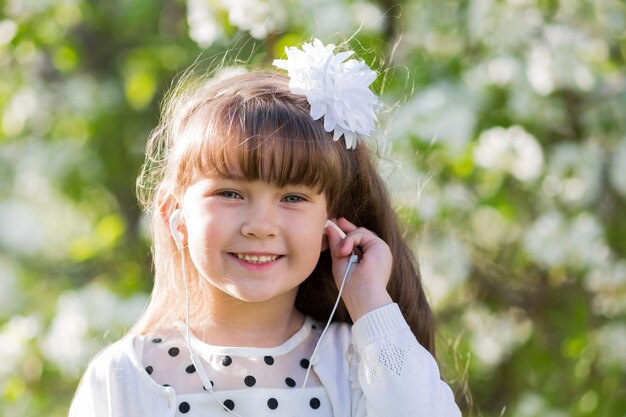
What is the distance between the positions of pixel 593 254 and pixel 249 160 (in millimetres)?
1711

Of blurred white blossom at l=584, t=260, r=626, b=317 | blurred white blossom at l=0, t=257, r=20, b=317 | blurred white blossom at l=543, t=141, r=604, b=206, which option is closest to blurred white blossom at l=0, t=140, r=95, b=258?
blurred white blossom at l=0, t=257, r=20, b=317

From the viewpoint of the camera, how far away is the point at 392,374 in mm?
1820

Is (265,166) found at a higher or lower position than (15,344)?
higher

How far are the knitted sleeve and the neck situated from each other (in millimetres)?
141

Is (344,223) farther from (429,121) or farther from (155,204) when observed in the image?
(429,121)

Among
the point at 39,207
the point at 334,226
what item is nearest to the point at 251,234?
the point at 334,226

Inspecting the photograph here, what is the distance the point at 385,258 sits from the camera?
6.52 ft

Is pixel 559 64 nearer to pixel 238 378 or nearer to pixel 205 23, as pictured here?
pixel 205 23

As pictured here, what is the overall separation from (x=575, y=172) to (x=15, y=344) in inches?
67.2

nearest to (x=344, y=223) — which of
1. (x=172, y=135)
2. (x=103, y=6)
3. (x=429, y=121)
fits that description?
(x=172, y=135)

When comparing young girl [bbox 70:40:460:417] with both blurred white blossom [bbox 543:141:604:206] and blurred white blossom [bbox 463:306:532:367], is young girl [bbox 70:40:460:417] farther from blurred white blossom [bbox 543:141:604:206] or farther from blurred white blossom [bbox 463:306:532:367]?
blurred white blossom [bbox 463:306:532:367]

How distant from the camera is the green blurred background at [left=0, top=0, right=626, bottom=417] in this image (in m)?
2.95

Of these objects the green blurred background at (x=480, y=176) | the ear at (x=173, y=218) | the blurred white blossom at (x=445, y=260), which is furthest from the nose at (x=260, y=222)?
the blurred white blossom at (x=445, y=260)

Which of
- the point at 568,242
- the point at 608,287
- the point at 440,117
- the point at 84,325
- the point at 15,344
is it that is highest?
the point at 440,117
